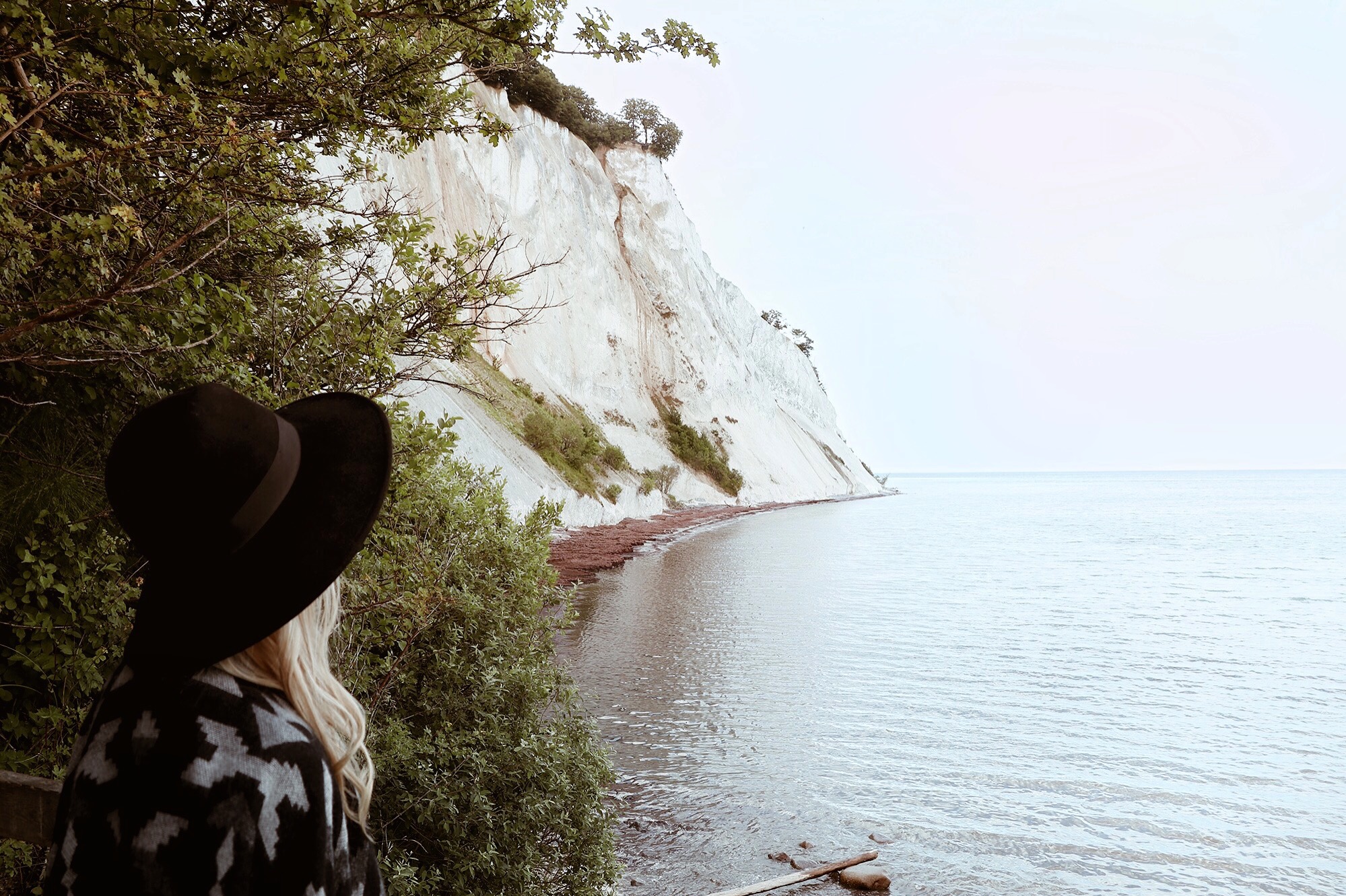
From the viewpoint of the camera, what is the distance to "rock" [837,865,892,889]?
702 cm

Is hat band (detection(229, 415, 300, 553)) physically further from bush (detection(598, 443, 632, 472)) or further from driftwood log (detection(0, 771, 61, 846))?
bush (detection(598, 443, 632, 472))

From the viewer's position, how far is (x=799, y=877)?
23.0 ft

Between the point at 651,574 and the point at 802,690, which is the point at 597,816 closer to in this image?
the point at 802,690

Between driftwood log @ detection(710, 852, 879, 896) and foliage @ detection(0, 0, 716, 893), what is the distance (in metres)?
1.79

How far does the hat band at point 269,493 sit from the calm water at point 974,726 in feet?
20.4

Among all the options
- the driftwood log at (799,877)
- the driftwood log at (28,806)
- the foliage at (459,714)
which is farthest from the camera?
the driftwood log at (799,877)

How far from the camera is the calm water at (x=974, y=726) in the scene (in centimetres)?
770

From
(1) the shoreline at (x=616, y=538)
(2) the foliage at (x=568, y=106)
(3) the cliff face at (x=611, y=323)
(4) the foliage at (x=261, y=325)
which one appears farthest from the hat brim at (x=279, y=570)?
(2) the foliage at (x=568, y=106)

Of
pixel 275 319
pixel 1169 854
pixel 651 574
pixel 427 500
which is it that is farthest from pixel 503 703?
pixel 651 574

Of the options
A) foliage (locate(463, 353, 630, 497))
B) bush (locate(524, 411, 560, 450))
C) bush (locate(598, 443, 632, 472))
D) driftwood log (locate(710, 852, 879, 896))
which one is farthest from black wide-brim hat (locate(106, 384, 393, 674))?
bush (locate(598, 443, 632, 472))

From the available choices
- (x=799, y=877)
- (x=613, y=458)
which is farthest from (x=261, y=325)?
A: (x=613, y=458)

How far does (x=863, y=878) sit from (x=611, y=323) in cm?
3898

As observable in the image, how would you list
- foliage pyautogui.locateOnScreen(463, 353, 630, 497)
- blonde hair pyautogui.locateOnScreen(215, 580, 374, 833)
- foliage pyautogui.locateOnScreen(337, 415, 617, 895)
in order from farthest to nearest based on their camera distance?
foliage pyautogui.locateOnScreen(463, 353, 630, 497), foliage pyautogui.locateOnScreen(337, 415, 617, 895), blonde hair pyautogui.locateOnScreen(215, 580, 374, 833)

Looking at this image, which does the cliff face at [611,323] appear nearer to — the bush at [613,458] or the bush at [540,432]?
the bush at [613,458]
